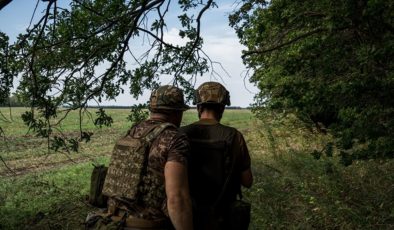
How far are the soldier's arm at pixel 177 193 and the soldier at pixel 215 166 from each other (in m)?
0.40

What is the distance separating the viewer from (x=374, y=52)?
5.02 m

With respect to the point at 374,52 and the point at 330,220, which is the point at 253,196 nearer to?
the point at 330,220

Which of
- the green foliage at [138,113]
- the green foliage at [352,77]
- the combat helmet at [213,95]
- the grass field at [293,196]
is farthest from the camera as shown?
the grass field at [293,196]

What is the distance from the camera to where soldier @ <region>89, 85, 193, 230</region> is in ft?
9.75

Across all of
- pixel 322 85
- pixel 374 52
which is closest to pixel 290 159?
pixel 322 85

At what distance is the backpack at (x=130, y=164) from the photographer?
3.13 metres

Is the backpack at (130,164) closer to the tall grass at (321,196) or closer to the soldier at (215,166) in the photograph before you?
the soldier at (215,166)

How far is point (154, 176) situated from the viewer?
3105 mm

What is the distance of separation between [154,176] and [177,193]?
0.25 m

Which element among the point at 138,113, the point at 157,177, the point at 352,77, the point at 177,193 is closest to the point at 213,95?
the point at 157,177

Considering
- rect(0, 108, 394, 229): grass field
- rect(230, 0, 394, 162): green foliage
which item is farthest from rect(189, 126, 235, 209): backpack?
rect(0, 108, 394, 229): grass field

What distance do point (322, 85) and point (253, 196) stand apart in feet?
10.4

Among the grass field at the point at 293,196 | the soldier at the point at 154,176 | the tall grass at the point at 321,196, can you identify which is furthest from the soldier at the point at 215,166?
the tall grass at the point at 321,196

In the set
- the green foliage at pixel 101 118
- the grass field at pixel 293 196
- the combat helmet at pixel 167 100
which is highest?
the combat helmet at pixel 167 100
